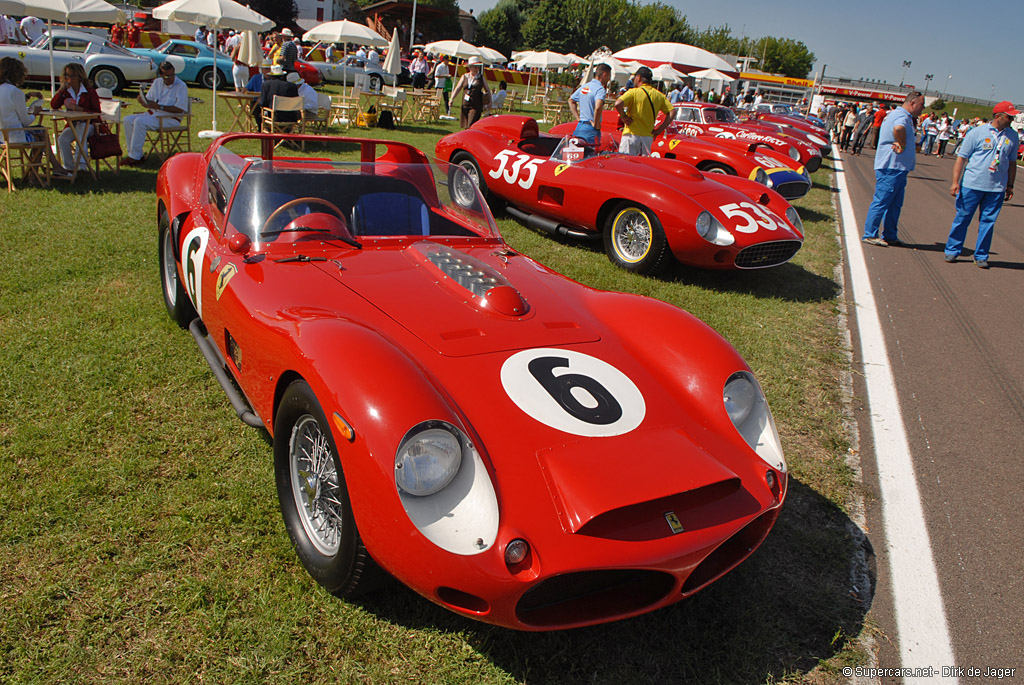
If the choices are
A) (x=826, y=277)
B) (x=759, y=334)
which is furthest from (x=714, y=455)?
(x=826, y=277)

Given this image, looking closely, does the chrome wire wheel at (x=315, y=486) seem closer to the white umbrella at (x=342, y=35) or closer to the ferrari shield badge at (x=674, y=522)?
the ferrari shield badge at (x=674, y=522)

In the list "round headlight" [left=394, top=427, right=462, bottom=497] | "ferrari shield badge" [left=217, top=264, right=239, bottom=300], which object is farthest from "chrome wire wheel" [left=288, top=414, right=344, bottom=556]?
"ferrari shield badge" [left=217, top=264, right=239, bottom=300]

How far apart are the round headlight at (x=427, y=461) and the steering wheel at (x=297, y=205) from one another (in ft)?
5.69

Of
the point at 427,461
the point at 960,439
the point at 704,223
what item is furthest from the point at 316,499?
the point at 704,223

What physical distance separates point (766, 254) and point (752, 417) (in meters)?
3.90

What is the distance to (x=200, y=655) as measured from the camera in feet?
7.02

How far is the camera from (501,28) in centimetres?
7125

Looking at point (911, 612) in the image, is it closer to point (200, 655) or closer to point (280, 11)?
point (200, 655)

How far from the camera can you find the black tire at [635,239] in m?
6.19

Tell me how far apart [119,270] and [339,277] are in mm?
3247

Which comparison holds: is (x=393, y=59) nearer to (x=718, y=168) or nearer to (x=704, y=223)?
(x=718, y=168)

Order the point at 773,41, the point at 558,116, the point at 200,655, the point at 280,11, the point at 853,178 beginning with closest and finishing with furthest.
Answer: the point at 200,655
the point at 853,178
the point at 558,116
the point at 280,11
the point at 773,41

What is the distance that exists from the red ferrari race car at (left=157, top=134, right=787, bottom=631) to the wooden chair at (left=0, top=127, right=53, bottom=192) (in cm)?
522

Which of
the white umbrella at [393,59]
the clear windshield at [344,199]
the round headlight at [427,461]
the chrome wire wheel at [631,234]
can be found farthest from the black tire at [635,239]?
the white umbrella at [393,59]
